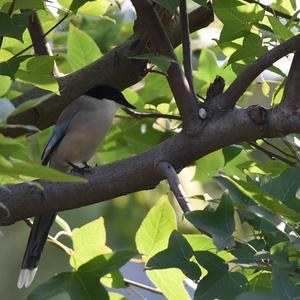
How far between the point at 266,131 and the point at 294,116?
90 millimetres

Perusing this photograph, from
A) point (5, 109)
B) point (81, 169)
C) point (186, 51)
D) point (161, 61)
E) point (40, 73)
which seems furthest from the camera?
point (81, 169)

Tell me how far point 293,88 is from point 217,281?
71cm

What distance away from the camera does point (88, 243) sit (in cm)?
251

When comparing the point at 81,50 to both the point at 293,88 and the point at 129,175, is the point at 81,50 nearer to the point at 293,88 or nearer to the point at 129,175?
the point at 129,175

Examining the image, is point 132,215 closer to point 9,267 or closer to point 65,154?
point 65,154

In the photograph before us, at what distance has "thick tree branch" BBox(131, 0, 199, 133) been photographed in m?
2.48

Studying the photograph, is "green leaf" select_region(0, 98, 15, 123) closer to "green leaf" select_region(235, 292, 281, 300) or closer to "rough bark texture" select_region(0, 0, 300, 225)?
"green leaf" select_region(235, 292, 281, 300)

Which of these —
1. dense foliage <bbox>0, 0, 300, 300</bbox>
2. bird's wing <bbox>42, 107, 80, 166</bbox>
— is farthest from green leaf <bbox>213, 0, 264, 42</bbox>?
bird's wing <bbox>42, 107, 80, 166</bbox>

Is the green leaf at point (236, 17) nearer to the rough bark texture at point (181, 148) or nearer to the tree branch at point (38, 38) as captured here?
the rough bark texture at point (181, 148)

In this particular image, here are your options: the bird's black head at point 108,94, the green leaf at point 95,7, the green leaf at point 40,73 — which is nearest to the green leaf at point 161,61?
the green leaf at point 40,73

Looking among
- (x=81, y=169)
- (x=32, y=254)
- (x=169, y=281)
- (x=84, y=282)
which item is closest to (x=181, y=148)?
(x=169, y=281)

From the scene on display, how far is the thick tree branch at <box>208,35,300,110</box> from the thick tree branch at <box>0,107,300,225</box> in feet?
0.12

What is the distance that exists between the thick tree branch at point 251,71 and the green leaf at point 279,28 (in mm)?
109

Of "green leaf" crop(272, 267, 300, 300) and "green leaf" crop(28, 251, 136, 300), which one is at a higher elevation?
"green leaf" crop(272, 267, 300, 300)
